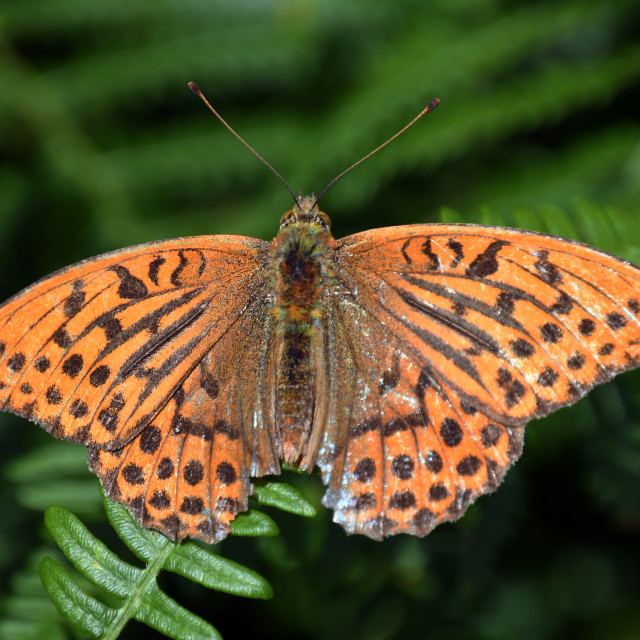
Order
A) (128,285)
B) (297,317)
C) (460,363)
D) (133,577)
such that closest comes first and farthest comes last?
(133,577) < (460,363) < (128,285) < (297,317)

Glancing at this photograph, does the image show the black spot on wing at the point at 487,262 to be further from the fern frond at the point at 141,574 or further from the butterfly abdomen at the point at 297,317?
the fern frond at the point at 141,574

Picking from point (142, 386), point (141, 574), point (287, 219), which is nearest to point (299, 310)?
point (287, 219)

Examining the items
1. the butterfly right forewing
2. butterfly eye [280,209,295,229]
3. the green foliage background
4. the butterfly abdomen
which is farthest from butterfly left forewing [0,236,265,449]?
the green foliage background

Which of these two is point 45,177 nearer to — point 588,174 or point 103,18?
point 103,18

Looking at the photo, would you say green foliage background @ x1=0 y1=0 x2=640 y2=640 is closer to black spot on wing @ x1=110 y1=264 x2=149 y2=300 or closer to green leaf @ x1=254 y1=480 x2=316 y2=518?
green leaf @ x1=254 y1=480 x2=316 y2=518

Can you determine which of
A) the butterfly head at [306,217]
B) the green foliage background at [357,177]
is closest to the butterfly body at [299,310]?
the butterfly head at [306,217]

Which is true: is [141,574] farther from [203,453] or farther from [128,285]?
[128,285]
